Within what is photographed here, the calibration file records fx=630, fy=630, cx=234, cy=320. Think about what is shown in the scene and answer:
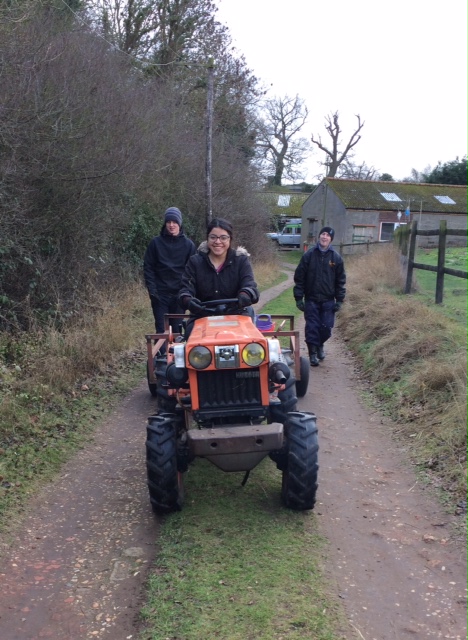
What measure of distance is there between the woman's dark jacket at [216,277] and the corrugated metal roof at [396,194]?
36.9 metres

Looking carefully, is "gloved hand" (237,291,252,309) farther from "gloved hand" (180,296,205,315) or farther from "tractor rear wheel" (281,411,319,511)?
"tractor rear wheel" (281,411,319,511)

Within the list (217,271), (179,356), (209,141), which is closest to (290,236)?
(209,141)

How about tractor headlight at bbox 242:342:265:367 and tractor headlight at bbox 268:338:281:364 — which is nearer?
tractor headlight at bbox 242:342:265:367

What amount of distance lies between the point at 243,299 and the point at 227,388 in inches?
37.8

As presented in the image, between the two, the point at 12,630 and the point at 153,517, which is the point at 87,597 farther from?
the point at 153,517

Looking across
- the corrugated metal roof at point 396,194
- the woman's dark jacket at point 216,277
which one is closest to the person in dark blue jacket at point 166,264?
the woman's dark jacket at point 216,277

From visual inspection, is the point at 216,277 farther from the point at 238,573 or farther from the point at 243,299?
the point at 238,573

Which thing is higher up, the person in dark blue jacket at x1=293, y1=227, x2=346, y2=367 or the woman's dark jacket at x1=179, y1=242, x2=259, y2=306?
the woman's dark jacket at x1=179, y1=242, x2=259, y2=306

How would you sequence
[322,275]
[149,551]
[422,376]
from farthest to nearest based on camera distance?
[322,275] < [422,376] < [149,551]

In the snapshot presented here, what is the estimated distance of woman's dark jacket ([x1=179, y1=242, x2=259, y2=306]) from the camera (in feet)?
17.2

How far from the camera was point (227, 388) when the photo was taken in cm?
434

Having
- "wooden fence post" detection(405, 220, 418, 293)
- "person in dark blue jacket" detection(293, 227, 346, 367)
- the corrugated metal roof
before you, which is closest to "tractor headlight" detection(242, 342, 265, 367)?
"person in dark blue jacket" detection(293, 227, 346, 367)

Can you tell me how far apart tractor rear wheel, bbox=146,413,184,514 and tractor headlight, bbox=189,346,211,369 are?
0.51 meters

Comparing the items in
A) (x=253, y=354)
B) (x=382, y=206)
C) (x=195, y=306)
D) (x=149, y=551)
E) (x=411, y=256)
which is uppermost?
(x=382, y=206)
